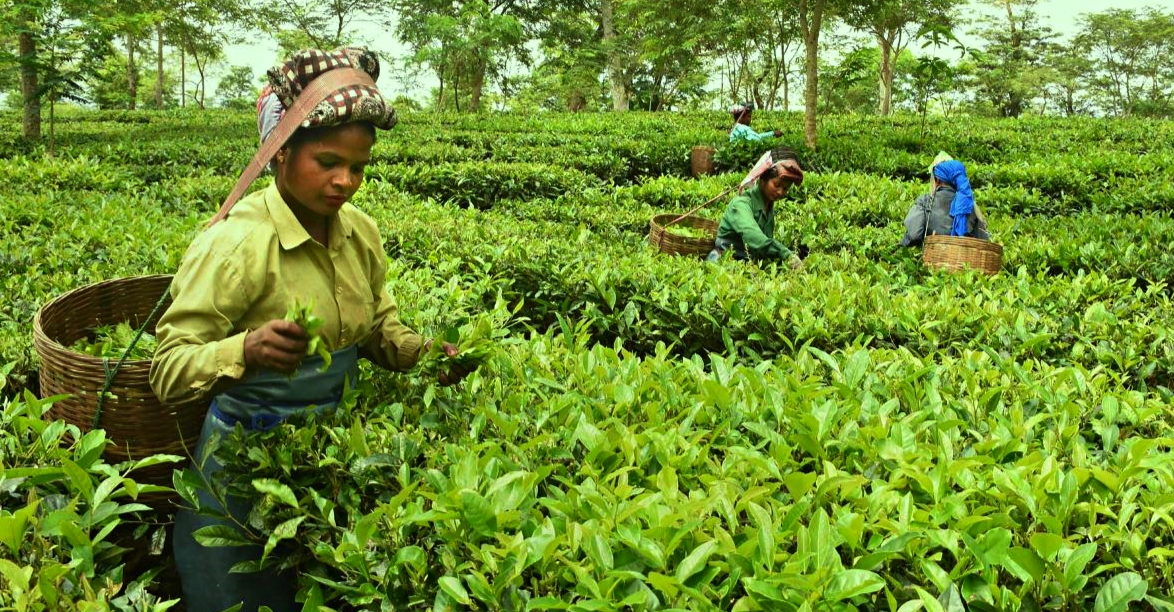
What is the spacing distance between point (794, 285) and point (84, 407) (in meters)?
3.23

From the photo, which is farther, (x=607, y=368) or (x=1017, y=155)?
(x=1017, y=155)

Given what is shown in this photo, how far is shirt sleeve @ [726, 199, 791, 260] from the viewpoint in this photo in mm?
5027

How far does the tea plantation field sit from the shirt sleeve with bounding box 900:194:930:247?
1.34 meters

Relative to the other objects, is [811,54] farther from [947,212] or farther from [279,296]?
[279,296]

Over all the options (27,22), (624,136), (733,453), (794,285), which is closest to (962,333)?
(794,285)

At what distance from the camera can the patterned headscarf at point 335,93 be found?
1787 mm

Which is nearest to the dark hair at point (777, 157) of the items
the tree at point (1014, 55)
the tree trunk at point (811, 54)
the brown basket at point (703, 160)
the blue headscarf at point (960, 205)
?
the blue headscarf at point (960, 205)

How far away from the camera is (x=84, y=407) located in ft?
6.84

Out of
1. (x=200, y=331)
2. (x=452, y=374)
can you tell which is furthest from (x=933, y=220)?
(x=200, y=331)

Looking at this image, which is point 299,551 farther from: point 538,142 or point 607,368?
point 538,142

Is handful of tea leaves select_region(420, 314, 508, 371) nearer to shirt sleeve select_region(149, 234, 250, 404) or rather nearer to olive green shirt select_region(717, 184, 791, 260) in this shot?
shirt sleeve select_region(149, 234, 250, 404)

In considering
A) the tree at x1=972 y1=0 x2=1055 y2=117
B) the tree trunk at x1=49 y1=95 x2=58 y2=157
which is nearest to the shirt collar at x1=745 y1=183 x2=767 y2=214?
the tree trunk at x1=49 y1=95 x2=58 y2=157

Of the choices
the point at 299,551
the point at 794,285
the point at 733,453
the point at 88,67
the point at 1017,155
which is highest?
the point at 88,67

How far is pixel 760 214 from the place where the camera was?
5.35 metres
